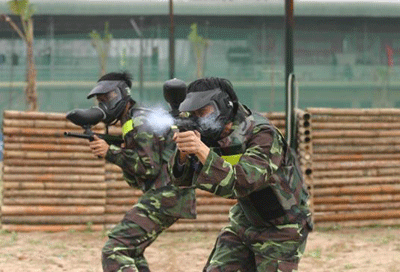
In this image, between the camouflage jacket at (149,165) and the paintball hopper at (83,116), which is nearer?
the paintball hopper at (83,116)

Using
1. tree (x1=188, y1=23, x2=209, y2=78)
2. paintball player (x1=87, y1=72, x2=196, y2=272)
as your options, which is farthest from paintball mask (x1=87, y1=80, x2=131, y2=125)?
tree (x1=188, y1=23, x2=209, y2=78)

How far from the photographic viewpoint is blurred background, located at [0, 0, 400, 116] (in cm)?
2994

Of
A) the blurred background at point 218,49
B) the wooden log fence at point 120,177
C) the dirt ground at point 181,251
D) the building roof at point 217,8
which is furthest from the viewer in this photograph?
the building roof at point 217,8

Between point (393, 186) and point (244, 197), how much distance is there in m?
6.83

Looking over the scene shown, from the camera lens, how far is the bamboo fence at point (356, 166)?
35.2 ft

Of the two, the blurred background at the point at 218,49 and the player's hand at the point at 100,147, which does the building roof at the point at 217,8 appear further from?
the player's hand at the point at 100,147

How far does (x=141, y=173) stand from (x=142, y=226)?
1.27 ft

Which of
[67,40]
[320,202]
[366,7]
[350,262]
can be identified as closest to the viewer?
[350,262]

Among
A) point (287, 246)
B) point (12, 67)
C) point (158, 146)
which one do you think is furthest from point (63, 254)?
point (12, 67)

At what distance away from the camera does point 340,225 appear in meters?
10.9

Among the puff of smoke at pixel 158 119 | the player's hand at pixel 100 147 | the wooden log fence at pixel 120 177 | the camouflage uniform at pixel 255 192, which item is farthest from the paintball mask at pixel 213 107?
the wooden log fence at pixel 120 177

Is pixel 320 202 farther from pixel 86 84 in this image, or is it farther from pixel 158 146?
pixel 86 84

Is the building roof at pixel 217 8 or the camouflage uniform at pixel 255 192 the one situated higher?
the building roof at pixel 217 8

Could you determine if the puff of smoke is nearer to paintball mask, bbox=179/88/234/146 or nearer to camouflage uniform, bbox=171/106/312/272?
camouflage uniform, bbox=171/106/312/272
